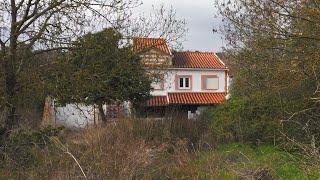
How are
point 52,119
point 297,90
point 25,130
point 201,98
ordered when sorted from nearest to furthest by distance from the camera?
point 25,130, point 297,90, point 52,119, point 201,98

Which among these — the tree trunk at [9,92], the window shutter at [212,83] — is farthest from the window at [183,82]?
the tree trunk at [9,92]

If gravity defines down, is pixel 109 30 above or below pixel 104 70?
above

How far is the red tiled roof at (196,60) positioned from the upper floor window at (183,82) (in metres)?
1.12

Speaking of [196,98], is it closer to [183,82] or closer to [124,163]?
[183,82]

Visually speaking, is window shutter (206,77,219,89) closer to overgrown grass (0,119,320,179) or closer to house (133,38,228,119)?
house (133,38,228,119)

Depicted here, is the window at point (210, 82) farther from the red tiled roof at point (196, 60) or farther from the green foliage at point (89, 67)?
the green foliage at point (89, 67)

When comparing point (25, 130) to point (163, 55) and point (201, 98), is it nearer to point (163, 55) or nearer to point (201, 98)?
point (163, 55)

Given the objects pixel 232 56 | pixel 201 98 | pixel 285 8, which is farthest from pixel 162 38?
pixel 201 98

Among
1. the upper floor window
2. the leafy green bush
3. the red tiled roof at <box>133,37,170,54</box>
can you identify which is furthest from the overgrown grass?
the upper floor window

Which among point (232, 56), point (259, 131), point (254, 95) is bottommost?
point (259, 131)

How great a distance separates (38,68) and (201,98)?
29.0 metres

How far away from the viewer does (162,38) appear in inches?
607

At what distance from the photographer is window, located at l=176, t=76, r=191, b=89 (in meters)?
38.1

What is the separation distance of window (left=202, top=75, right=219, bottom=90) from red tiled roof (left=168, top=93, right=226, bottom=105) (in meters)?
0.96
